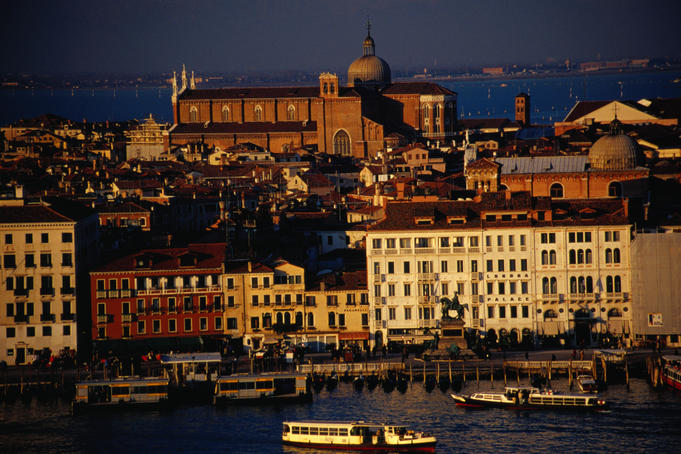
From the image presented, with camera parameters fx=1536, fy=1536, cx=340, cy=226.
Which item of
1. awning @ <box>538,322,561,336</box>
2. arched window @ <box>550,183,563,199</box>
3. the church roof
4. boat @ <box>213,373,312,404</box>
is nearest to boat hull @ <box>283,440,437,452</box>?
boat @ <box>213,373,312,404</box>

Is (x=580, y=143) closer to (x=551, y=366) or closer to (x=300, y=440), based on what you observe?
(x=551, y=366)

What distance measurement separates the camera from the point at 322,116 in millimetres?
115812

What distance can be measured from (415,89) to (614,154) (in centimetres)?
6215

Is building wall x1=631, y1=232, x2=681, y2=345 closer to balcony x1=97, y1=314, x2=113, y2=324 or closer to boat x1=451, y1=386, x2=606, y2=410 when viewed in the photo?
boat x1=451, y1=386, x2=606, y2=410

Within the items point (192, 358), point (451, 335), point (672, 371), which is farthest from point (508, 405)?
point (192, 358)

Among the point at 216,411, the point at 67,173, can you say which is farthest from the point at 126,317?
the point at 67,173

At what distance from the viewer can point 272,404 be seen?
40.7 meters

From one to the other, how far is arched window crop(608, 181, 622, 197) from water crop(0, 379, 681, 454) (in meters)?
17.9

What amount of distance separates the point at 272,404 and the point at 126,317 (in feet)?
22.1

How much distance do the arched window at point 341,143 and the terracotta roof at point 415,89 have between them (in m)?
8.02

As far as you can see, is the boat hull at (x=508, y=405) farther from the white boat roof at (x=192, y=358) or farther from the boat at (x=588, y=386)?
the white boat roof at (x=192, y=358)

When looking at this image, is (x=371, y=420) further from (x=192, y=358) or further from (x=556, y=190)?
(x=556, y=190)

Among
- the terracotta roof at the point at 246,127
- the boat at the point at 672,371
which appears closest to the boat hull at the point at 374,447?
the boat at the point at 672,371

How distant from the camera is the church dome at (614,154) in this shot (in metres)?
60.1
